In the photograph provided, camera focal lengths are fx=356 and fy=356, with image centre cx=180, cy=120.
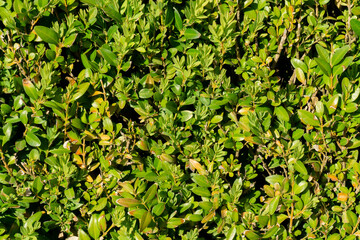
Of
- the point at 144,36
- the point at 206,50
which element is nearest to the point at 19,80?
the point at 144,36

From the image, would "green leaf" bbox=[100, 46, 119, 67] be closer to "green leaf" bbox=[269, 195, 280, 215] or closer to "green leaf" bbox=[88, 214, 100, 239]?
"green leaf" bbox=[88, 214, 100, 239]

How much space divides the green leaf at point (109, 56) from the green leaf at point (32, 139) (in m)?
0.62

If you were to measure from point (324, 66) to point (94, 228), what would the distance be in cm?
170

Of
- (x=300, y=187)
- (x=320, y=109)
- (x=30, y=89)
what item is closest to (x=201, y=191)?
(x=300, y=187)

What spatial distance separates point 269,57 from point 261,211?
0.98 meters

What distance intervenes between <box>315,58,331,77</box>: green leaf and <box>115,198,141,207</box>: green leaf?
133 cm

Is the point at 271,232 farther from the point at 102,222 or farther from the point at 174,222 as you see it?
the point at 102,222

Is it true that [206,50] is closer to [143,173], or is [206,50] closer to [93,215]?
[143,173]

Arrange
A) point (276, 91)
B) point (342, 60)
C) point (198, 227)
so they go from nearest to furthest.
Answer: point (342, 60) < point (276, 91) < point (198, 227)

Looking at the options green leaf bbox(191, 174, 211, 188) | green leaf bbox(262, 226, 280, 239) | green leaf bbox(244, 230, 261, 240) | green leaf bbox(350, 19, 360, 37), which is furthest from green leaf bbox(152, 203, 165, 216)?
green leaf bbox(350, 19, 360, 37)

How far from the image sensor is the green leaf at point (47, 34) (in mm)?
2047

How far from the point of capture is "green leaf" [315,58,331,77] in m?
2.07

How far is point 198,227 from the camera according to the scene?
2.42 m

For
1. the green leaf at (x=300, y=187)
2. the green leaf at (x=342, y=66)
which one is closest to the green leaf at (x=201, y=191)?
the green leaf at (x=300, y=187)
